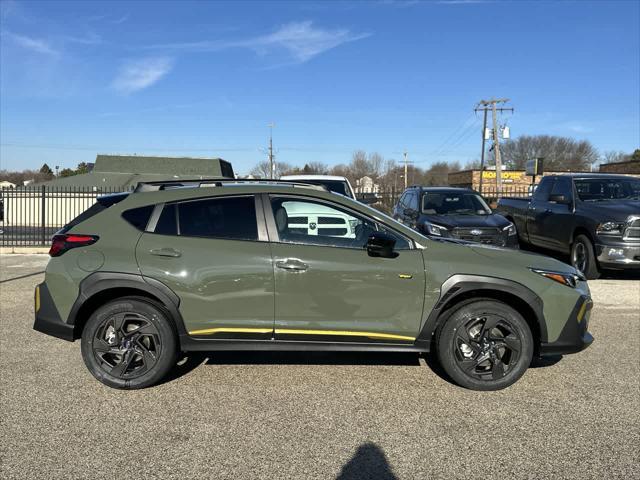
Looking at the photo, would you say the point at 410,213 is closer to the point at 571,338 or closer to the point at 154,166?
the point at 571,338

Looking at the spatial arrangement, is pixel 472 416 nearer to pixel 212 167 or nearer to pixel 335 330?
pixel 335 330

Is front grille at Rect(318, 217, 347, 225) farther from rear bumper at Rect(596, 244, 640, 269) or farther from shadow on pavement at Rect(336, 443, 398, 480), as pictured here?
rear bumper at Rect(596, 244, 640, 269)

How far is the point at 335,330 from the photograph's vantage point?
163 inches

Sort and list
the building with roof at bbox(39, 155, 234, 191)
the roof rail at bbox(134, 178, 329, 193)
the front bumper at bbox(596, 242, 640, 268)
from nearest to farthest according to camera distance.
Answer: the roof rail at bbox(134, 178, 329, 193), the front bumper at bbox(596, 242, 640, 268), the building with roof at bbox(39, 155, 234, 191)

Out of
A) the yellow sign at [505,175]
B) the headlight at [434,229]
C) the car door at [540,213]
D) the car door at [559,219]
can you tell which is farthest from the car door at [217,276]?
the yellow sign at [505,175]

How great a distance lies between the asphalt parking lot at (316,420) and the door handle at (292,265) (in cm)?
103

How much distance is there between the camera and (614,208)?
878cm

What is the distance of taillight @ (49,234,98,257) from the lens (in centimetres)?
424

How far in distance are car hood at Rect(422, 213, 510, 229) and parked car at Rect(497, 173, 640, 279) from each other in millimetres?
1109

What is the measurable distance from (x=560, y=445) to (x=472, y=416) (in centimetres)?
62

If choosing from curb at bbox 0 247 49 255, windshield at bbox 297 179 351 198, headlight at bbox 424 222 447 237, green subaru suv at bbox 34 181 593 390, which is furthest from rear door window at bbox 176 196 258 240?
curb at bbox 0 247 49 255

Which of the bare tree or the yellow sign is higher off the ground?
the bare tree

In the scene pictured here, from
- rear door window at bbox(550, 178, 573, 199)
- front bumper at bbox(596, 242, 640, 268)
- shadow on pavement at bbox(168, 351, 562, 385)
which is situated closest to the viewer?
shadow on pavement at bbox(168, 351, 562, 385)

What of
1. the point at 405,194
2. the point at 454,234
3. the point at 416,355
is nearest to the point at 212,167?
the point at 405,194
